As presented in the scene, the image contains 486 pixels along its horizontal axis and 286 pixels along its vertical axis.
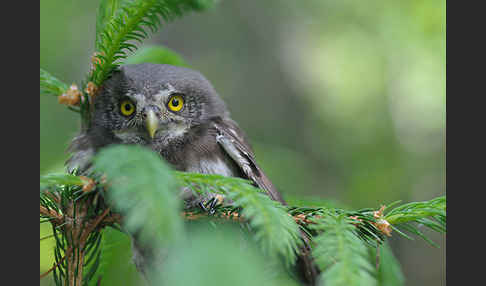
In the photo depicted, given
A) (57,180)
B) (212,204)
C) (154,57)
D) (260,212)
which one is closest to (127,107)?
(154,57)

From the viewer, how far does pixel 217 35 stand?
11.6 metres

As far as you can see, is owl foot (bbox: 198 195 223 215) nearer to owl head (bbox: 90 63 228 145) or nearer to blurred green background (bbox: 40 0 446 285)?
owl head (bbox: 90 63 228 145)

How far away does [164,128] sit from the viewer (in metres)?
2.75

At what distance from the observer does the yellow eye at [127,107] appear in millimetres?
2727

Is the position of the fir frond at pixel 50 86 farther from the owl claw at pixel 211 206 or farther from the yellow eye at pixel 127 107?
the owl claw at pixel 211 206

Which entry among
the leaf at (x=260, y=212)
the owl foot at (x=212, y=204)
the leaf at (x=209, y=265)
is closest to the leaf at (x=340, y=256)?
the leaf at (x=260, y=212)

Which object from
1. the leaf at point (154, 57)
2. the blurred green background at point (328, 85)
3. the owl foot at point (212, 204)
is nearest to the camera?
the owl foot at point (212, 204)

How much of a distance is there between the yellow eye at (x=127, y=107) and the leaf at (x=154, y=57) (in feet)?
1.35

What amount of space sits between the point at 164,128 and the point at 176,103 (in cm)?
23

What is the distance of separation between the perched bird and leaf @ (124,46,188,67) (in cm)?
28

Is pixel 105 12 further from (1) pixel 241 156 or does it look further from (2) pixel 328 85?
(2) pixel 328 85

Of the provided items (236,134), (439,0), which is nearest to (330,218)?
(236,134)

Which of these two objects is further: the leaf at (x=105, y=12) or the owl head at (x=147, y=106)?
the owl head at (x=147, y=106)

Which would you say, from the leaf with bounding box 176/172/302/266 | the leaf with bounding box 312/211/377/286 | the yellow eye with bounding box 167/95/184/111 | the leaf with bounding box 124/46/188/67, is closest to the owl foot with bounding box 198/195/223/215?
the leaf with bounding box 176/172/302/266
